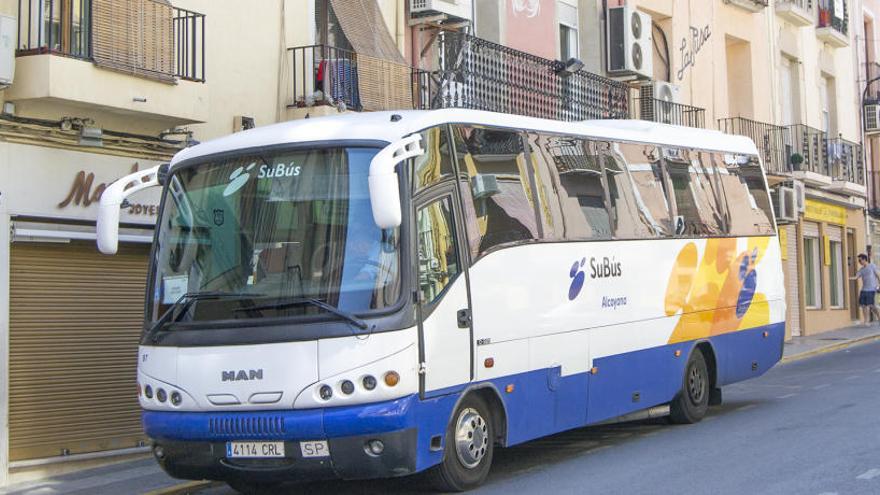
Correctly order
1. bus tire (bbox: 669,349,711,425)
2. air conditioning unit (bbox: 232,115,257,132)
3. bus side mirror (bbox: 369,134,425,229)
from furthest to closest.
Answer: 1. air conditioning unit (bbox: 232,115,257,132)
2. bus tire (bbox: 669,349,711,425)
3. bus side mirror (bbox: 369,134,425,229)

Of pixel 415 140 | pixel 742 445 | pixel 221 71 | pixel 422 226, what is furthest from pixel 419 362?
pixel 221 71

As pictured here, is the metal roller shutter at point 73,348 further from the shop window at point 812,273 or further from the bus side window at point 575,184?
the shop window at point 812,273

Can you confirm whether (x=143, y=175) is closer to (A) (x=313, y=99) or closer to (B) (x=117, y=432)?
(B) (x=117, y=432)

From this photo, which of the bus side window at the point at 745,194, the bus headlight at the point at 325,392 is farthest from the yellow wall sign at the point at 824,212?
the bus headlight at the point at 325,392

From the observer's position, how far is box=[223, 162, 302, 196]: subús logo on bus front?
30.3 feet

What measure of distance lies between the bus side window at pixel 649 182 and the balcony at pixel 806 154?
14.7 metres

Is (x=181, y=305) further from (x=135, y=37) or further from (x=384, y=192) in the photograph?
(x=135, y=37)

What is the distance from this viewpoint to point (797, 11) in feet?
103

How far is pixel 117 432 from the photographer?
12711 mm

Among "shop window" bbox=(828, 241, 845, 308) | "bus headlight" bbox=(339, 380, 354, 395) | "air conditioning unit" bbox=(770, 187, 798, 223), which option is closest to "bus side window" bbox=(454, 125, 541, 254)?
"bus headlight" bbox=(339, 380, 354, 395)

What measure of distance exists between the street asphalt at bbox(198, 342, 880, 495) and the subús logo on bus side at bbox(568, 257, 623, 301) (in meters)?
1.58

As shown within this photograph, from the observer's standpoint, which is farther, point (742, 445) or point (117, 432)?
point (117, 432)

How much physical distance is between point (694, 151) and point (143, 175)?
688 centimetres

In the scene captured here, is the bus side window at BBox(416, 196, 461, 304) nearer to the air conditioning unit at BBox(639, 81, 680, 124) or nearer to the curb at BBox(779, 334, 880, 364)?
the curb at BBox(779, 334, 880, 364)
